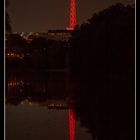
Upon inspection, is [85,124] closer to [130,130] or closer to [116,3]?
[130,130]

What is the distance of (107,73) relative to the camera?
3170cm

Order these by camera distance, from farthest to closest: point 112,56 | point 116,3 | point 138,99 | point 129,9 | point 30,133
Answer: point 116,3, point 129,9, point 112,56, point 30,133, point 138,99

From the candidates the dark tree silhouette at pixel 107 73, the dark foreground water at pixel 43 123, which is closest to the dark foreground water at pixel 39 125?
the dark foreground water at pixel 43 123

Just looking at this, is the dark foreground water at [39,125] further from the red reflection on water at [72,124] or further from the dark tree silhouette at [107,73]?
the dark tree silhouette at [107,73]

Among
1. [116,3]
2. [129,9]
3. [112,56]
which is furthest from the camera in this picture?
[116,3]

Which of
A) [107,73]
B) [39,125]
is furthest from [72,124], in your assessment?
[107,73]

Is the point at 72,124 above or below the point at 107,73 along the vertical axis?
below

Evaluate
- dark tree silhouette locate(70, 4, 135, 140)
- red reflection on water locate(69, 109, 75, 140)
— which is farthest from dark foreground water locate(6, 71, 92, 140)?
dark tree silhouette locate(70, 4, 135, 140)

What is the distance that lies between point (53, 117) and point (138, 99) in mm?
6652

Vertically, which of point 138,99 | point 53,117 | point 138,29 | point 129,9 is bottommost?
point 53,117

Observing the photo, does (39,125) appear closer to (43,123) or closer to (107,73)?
(43,123)

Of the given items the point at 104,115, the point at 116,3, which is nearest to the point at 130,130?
the point at 104,115

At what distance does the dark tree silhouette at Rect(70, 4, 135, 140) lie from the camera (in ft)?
29.7

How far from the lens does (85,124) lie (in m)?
8.77
